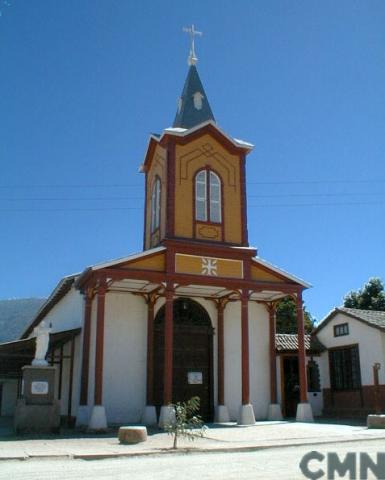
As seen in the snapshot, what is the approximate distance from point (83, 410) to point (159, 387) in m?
3.26

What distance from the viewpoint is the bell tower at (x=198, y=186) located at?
21766 millimetres

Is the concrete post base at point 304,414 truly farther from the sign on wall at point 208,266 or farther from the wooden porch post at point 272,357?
the sign on wall at point 208,266

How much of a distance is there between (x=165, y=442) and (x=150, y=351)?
737 centimetres

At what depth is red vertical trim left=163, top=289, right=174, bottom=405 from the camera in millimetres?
18922

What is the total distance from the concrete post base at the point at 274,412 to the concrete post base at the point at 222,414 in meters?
1.91

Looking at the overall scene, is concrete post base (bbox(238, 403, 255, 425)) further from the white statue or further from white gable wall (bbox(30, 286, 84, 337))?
the white statue

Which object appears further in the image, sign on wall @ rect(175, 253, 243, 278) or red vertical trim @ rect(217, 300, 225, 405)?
red vertical trim @ rect(217, 300, 225, 405)

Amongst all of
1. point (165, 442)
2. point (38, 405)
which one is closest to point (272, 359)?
point (165, 442)

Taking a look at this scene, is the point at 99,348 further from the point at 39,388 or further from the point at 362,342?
the point at 362,342

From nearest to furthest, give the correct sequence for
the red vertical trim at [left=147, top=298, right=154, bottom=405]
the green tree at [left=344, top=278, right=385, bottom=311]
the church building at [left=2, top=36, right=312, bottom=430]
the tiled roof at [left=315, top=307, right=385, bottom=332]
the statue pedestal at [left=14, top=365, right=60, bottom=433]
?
the statue pedestal at [left=14, top=365, right=60, bottom=433]
the church building at [left=2, top=36, right=312, bottom=430]
the red vertical trim at [left=147, top=298, right=154, bottom=405]
the tiled roof at [left=315, top=307, right=385, bottom=332]
the green tree at [left=344, top=278, right=385, bottom=311]

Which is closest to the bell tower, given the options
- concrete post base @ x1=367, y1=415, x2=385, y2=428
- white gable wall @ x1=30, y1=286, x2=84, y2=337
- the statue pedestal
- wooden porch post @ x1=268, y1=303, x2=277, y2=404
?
white gable wall @ x1=30, y1=286, x2=84, y2=337

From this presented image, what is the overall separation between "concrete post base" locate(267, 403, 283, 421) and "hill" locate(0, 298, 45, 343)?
116 m

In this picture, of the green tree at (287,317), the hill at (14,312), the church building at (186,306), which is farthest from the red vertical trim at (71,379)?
the hill at (14,312)

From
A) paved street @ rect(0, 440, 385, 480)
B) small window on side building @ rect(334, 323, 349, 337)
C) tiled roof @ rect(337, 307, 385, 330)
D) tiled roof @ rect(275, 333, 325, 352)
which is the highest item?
tiled roof @ rect(337, 307, 385, 330)
